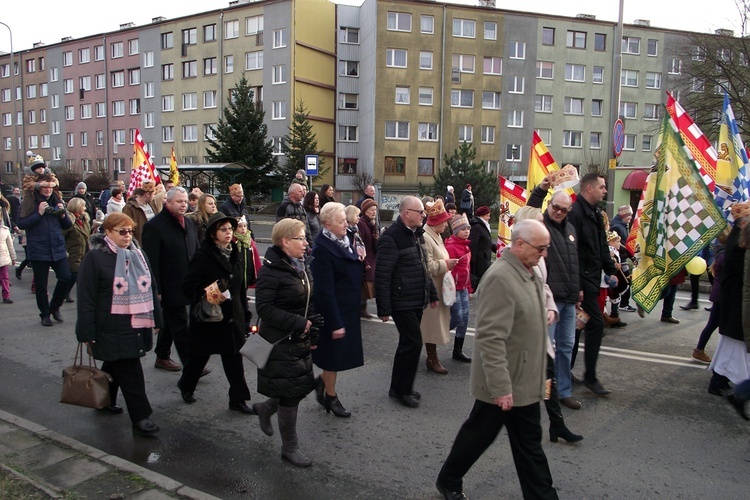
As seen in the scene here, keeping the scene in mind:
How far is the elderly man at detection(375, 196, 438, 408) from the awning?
23956 millimetres

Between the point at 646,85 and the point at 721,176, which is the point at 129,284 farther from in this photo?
the point at 646,85

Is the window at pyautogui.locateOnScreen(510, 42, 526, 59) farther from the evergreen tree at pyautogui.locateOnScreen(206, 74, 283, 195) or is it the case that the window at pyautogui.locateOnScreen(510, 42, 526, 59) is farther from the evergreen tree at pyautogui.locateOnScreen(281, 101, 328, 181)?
the evergreen tree at pyautogui.locateOnScreen(206, 74, 283, 195)

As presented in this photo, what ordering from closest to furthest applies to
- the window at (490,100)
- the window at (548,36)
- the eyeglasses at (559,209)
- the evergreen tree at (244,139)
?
the eyeglasses at (559,209), the evergreen tree at (244,139), the window at (490,100), the window at (548,36)

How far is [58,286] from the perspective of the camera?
29.0ft

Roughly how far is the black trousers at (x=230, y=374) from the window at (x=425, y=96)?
4481 cm

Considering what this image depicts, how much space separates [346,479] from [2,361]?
192 inches

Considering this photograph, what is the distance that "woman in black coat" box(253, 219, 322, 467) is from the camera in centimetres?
423

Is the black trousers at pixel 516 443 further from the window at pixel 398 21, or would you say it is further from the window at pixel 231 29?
the window at pixel 231 29

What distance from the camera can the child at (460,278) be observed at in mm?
6949

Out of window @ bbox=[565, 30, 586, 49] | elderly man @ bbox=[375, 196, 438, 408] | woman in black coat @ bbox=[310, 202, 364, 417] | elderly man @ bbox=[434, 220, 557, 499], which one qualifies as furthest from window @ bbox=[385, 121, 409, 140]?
elderly man @ bbox=[434, 220, 557, 499]

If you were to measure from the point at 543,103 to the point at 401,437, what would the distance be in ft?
163

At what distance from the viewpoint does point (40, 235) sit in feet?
28.2

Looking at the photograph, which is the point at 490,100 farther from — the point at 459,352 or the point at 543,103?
the point at 459,352

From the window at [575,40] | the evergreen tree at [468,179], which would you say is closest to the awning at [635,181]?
the evergreen tree at [468,179]
